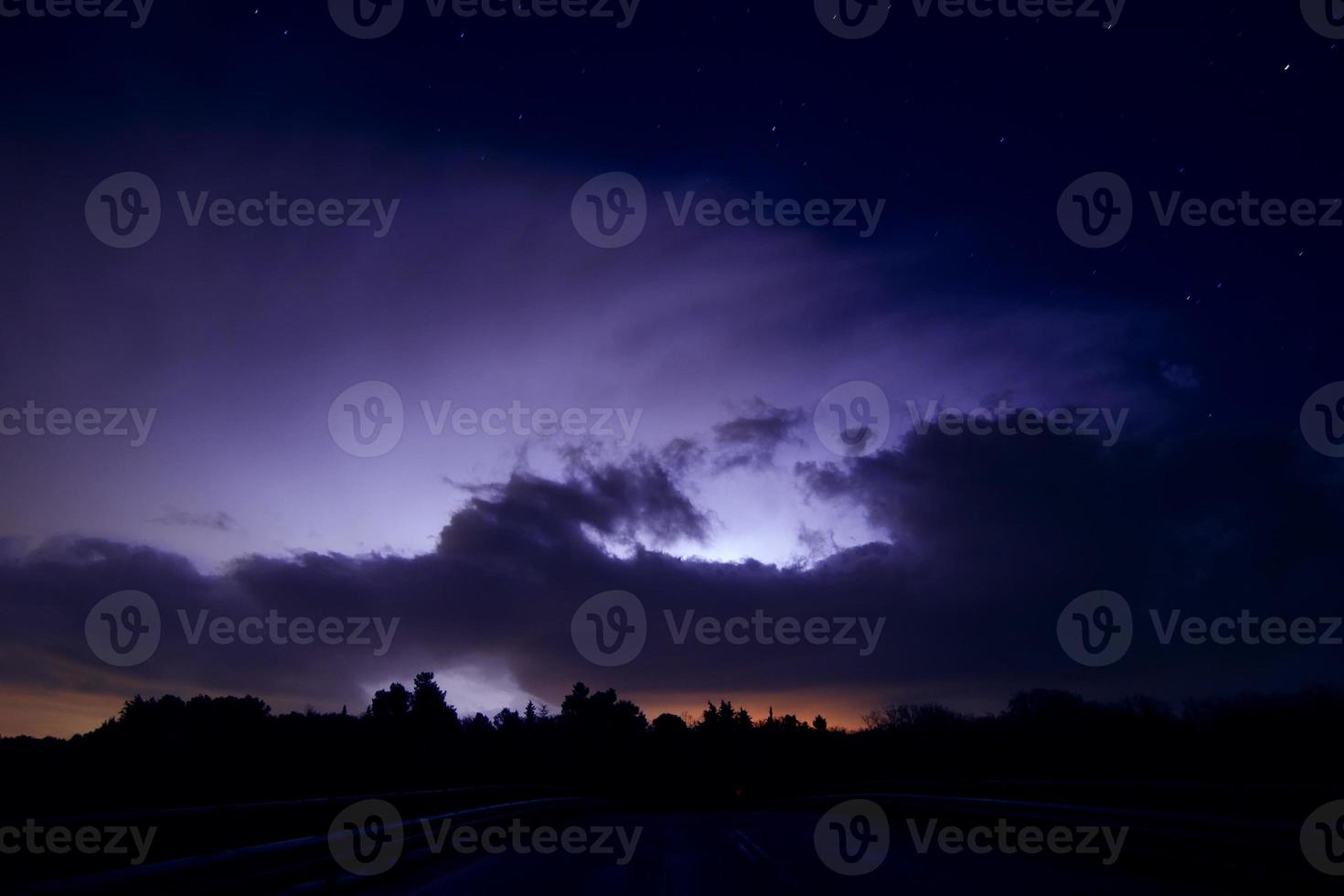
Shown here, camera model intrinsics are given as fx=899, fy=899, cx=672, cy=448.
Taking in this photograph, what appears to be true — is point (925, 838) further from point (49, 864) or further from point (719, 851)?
point (49, 864)

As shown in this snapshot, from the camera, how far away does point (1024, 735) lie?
4216cm

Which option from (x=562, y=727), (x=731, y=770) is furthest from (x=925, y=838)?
(x=562, y=727)

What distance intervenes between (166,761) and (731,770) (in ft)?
372

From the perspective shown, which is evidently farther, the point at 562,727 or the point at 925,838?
the point at 562,727

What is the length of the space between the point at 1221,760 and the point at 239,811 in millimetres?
27940

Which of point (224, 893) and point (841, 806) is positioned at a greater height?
point (224, 893)

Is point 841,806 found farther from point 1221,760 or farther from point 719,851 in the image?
point 719,851

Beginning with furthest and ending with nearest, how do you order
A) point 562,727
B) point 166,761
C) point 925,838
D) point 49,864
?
point 562,727 → point 925,838 → point 166,761 → point 49,864

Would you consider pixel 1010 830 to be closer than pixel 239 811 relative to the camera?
No

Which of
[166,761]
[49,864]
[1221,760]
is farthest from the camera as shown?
[1221,760]

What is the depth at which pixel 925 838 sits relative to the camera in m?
20.8

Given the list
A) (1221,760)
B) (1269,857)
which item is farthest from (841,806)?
(1269,857)

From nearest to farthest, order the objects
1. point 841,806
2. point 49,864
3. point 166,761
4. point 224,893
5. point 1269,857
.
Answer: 1. point 224,893
2. point 49,864
3. point 1269,857
4. point 166,761
5. point 841,806

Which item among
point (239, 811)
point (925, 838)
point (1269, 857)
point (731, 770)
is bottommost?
point (731, 770)
